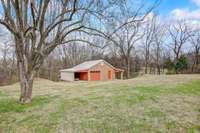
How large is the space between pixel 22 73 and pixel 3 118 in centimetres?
197

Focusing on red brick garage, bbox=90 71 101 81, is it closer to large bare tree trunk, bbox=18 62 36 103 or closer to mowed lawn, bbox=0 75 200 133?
mowed lawn, bbox=0 75 200 133

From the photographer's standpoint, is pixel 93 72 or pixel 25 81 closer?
pixel 25 81

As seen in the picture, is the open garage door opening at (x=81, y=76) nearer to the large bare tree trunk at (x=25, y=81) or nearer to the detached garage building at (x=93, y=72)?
the detached garage building at (x=93, y=72)

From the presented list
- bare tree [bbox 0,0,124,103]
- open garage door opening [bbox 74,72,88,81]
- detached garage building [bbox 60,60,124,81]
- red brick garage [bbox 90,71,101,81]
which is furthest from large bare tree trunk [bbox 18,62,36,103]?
red brick garage [bbox 90,71,101,81]

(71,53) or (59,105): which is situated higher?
(71,53)

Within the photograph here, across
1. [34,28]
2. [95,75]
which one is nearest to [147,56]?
[95,75]

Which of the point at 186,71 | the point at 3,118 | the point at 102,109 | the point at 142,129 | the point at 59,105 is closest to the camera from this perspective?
the point at 142,129

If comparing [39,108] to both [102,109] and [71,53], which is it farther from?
[71,53]

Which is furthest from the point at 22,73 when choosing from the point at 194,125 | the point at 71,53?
the point at 71,53

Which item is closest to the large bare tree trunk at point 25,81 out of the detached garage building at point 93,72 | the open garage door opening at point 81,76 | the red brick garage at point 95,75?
the detached garage building at point 93,72

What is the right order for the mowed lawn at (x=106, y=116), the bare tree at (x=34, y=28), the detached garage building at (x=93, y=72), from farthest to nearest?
the detached garage building at (x=93, y=72) < the bare tree at (x=34, y=28) < the mowed lawn at (x=106, y=116)

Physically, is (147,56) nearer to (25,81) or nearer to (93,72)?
(93,72)

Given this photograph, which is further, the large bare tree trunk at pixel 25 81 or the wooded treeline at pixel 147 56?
the wooded treeline at pixel 147 56

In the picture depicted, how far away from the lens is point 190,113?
655 centimetres
